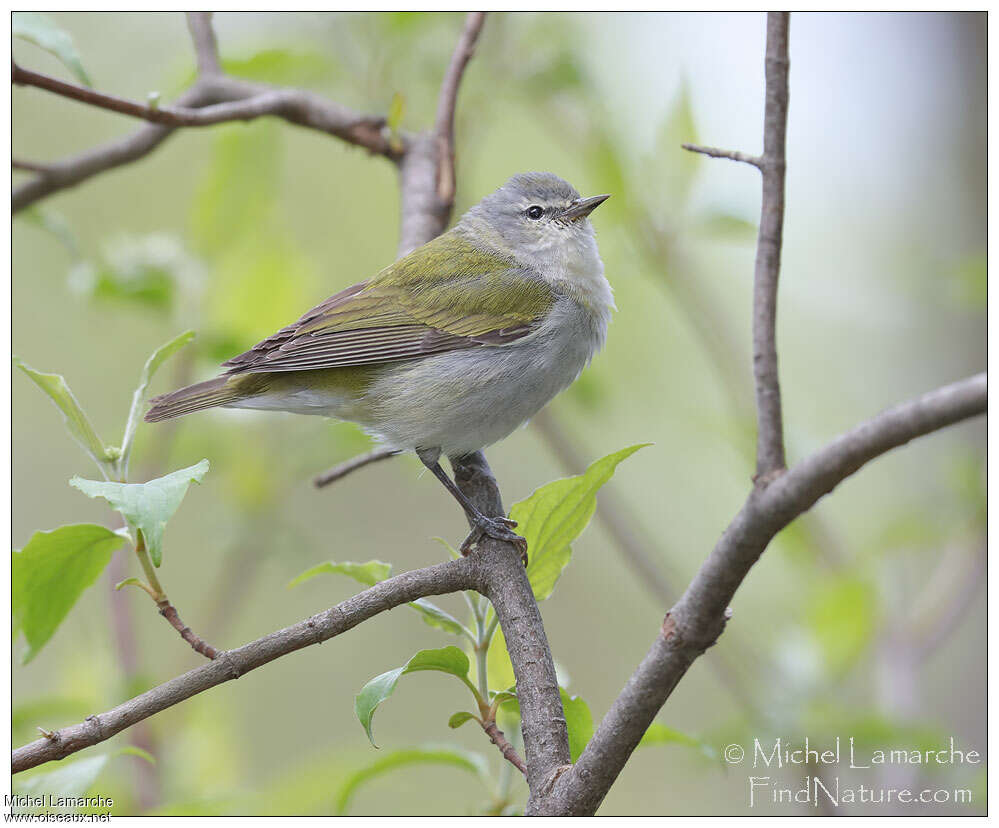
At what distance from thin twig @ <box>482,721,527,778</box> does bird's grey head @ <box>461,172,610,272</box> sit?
225 cm

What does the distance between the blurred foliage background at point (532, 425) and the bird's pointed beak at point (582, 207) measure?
0.26ft

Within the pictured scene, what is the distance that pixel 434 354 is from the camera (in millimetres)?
3316

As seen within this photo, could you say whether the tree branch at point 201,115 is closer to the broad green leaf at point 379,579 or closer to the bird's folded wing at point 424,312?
the bird's folded wing at point 424,312

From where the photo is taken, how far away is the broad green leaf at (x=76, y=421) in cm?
189

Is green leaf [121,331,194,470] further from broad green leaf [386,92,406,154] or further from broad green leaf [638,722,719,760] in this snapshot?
broad green leaf [386,92,406,154]

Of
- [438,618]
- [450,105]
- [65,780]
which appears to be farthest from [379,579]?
[450,105]

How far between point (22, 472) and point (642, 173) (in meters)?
4.91

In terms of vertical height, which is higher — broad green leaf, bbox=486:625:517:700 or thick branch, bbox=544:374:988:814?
thick branch, bbox=544:374:988:814

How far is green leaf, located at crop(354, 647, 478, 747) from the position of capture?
1.70 metres

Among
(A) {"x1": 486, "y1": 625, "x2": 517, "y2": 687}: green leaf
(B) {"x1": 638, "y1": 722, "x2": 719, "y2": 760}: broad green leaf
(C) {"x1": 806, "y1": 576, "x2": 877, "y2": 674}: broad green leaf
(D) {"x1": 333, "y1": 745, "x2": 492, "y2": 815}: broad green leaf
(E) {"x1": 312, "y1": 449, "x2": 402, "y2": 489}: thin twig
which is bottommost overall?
(C) {"x1": 806, "y1": 576, "x2": 877, "y2": 674}: broad green leaf

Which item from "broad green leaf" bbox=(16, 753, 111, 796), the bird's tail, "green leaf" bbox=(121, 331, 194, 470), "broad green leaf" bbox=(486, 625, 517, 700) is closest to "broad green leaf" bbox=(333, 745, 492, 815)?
"broad green leaf" bbox=(486, 625, 517, 700)

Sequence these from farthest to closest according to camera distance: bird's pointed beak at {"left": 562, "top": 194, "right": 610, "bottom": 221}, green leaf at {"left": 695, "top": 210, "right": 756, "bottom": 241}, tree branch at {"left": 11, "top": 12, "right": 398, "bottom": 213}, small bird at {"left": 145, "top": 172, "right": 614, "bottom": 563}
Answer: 1. bird's pointed beak at {"left": 562, "top": 194, "right": 610, "bottom": 221}
2. green leaf at {"left": 695, "top": 210, "right": 756, "bottom": 241}
3. small bird at {"left": 145, "top": 172, "right": 614, "bottom": 563}
4. tree branch at {"left": 11, "top": 12, "right": 398, "bottom": 213}

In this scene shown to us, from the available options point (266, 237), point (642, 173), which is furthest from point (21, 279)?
point (642, 173)

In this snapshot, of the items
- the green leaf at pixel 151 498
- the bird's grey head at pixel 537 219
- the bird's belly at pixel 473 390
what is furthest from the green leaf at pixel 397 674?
the bird's grey head at pixel 537 219
